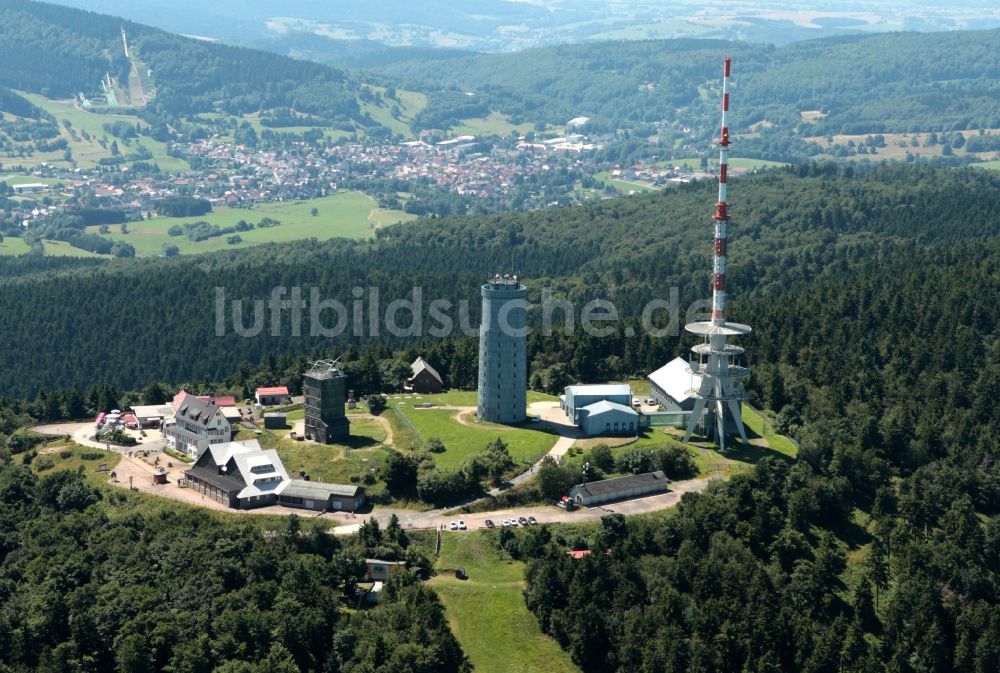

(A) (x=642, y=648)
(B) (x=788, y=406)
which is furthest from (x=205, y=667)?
(B) (x=788, y=406)

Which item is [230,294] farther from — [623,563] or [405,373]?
[623,563]

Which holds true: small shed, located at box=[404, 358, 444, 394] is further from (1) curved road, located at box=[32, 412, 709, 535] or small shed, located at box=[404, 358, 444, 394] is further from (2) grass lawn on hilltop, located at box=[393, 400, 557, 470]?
(1) curved road, located at box=[32, 412, 709, 535]

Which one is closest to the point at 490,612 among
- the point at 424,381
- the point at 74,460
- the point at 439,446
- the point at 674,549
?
the point at 674,549

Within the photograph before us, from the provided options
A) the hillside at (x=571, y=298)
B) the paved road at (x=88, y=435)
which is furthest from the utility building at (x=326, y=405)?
the hillside at (x=571, y=298)

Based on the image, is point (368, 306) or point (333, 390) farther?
point (368, 306)

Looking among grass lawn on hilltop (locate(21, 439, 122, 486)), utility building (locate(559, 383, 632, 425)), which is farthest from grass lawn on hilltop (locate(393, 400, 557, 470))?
grass lawn on hilltop (locate(21, 439, 122, 486))

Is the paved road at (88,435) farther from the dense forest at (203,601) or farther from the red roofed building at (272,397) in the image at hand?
the dense forest at (203,601)
